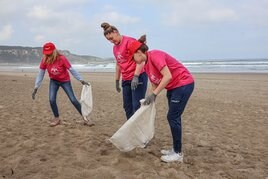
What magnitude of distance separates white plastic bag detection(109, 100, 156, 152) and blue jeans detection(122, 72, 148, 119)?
0.57 meters

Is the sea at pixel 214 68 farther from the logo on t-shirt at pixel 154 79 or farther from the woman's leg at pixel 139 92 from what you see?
the logo on t-shirt at pixel 154 79

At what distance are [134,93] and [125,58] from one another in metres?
0.54

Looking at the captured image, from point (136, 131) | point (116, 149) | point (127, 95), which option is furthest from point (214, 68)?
point (136, 131)

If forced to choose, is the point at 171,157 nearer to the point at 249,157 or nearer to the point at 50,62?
the point at 249,157

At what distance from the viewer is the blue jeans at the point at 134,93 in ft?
16.8

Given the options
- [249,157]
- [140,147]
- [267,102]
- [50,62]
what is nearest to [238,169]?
[249,157]

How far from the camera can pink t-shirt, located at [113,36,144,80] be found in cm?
516

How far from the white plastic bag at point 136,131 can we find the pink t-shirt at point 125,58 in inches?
34.0

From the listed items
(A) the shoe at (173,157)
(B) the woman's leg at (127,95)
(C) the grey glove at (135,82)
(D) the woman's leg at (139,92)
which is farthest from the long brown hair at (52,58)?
(A) the shoe at (173,157)

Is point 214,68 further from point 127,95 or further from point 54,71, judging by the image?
point 127,95

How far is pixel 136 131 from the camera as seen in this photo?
179 inches

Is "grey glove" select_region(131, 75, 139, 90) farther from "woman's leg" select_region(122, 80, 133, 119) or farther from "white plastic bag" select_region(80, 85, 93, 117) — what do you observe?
"white plastic bag" select_region(80, 85, 93, 117)

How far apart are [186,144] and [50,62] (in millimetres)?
2774

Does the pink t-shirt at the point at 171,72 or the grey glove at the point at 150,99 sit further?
the grey glove at the point at 150,99
